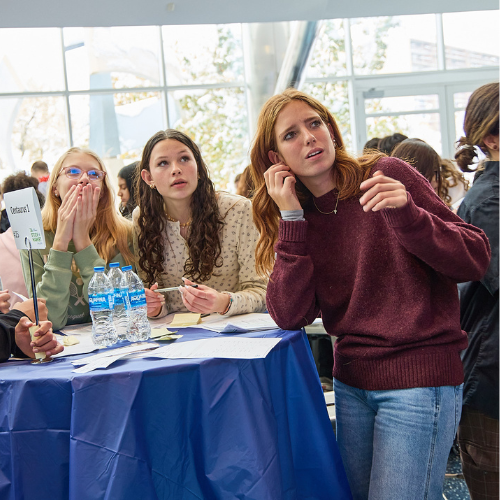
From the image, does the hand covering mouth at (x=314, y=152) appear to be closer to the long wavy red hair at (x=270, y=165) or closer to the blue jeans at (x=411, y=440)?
the long wavy red hair at (x=270, y=165)

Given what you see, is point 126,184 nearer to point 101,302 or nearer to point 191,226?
point 191,226

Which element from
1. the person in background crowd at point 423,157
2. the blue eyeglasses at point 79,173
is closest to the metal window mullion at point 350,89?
the person in background crowd at point 423,157

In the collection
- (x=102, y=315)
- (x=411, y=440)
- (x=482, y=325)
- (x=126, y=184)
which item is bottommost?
(x=411, y=440)

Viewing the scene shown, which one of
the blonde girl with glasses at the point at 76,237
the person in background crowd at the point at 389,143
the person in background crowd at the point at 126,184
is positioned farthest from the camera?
the person in background crowd at the point at 126,184

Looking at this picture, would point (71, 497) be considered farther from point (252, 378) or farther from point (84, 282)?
point (84, 282)

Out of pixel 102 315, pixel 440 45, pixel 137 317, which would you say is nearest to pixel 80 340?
pixel 102 315

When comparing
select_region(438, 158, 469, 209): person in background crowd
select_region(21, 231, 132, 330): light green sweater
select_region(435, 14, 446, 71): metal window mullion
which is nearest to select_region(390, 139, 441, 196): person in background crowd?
select_region(438, 158, 469, 209): person in background crowd

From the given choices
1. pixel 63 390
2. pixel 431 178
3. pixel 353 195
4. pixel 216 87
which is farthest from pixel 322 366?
pixel 216 87

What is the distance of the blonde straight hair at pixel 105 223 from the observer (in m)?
2.42

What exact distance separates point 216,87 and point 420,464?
334 inches

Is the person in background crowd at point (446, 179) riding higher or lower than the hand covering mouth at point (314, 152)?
lower

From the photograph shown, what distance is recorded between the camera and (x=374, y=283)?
159 centimetres

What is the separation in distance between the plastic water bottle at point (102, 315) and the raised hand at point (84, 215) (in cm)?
39

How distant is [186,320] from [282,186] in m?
0.68
